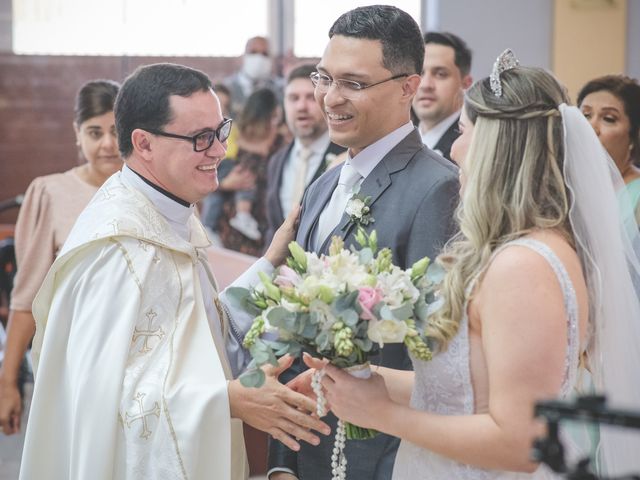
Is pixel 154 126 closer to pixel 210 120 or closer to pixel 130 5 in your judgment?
pixel 210 120

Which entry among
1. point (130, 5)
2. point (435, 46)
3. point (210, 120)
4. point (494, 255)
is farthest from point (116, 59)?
point (494, 255)

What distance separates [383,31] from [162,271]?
0.90 metres

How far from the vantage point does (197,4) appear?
8914mm

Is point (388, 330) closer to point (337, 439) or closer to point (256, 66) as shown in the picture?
point (337, 439)

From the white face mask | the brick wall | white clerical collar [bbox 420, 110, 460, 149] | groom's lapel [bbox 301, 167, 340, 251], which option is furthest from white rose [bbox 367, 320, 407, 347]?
the brick wall

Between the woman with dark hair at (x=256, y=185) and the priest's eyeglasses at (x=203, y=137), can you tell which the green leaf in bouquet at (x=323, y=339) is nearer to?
the priest's eyeglasses at (x=203, y=137)

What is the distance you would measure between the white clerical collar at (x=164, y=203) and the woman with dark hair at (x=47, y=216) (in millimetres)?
1272

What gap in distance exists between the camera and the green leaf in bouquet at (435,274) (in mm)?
2094

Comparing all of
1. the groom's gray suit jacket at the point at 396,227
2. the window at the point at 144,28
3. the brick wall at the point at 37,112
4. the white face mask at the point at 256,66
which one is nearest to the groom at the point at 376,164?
the groom's gray suit jacket at the point at 396,227

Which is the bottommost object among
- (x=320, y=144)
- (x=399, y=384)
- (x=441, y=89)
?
(x=399, y=384)

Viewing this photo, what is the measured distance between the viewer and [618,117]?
442cm

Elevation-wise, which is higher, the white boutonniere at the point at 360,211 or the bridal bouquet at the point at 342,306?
the white boutonniere at the point at 360,211

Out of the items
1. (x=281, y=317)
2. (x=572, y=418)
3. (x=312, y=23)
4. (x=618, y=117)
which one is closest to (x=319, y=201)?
(x=281, y=317)

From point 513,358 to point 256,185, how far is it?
6790 mm
